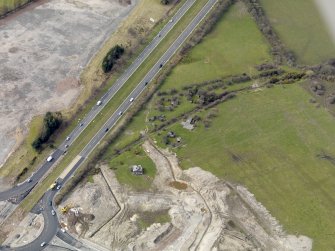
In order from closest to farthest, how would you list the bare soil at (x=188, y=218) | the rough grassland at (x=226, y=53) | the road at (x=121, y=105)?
1. the bare soil at (x=188, y=218)
2. the road at (x=121, y=105)
3. the rough grassland at (x=226, y=53)

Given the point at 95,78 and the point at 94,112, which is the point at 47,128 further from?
the point at 95,78

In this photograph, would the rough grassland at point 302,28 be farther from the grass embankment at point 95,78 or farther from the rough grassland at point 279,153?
the grass embankment at point 95,78

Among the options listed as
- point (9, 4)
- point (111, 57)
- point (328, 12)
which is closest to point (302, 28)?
point (328, 12)

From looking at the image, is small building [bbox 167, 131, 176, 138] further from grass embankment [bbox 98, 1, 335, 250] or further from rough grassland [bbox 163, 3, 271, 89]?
rough grassland [bbox 163, 3, 271, 89]

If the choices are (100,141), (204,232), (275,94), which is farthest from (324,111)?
(100,141)

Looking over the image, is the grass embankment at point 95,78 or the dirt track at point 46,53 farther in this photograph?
the dirt track at point 46,53

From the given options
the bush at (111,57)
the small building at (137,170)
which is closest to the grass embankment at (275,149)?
the small building at (137,170)
